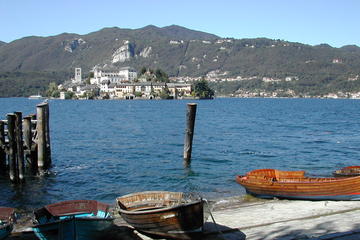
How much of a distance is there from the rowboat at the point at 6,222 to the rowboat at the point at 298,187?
986cm

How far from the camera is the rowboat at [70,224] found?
11.2 metres

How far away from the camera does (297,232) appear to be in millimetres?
12281

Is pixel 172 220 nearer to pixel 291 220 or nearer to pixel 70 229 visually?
pixel 70 229

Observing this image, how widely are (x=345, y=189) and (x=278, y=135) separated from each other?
34.5m

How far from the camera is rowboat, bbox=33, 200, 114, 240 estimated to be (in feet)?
36.9

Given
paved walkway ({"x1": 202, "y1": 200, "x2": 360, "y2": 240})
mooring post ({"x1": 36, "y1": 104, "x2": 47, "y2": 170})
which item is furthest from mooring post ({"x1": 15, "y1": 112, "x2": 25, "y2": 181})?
paved walkway ({"x1": 202, "y1": 200, "x2": 360, "y2": 240})

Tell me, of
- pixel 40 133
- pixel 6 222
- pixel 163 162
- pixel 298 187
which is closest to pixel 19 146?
pixel 40 133

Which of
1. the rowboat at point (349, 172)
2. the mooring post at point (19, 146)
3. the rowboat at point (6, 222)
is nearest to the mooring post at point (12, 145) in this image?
the mooring post at point (19, 146)

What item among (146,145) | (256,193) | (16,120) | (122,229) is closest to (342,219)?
(256,193)

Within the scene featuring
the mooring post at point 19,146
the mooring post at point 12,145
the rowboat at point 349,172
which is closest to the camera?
the rowboat at point 349,172

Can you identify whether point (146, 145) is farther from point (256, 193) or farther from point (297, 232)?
point (297, 232)

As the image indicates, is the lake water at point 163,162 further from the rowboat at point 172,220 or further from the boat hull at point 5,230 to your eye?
the rowboat at point 172,220

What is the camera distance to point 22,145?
2127 cm

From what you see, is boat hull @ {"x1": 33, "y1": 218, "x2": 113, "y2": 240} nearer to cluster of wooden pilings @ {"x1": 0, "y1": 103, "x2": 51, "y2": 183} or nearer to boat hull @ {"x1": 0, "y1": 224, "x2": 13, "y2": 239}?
boat hull @ {"x1": 0, "y1": 224, "x2": 13, "y2": 239}
